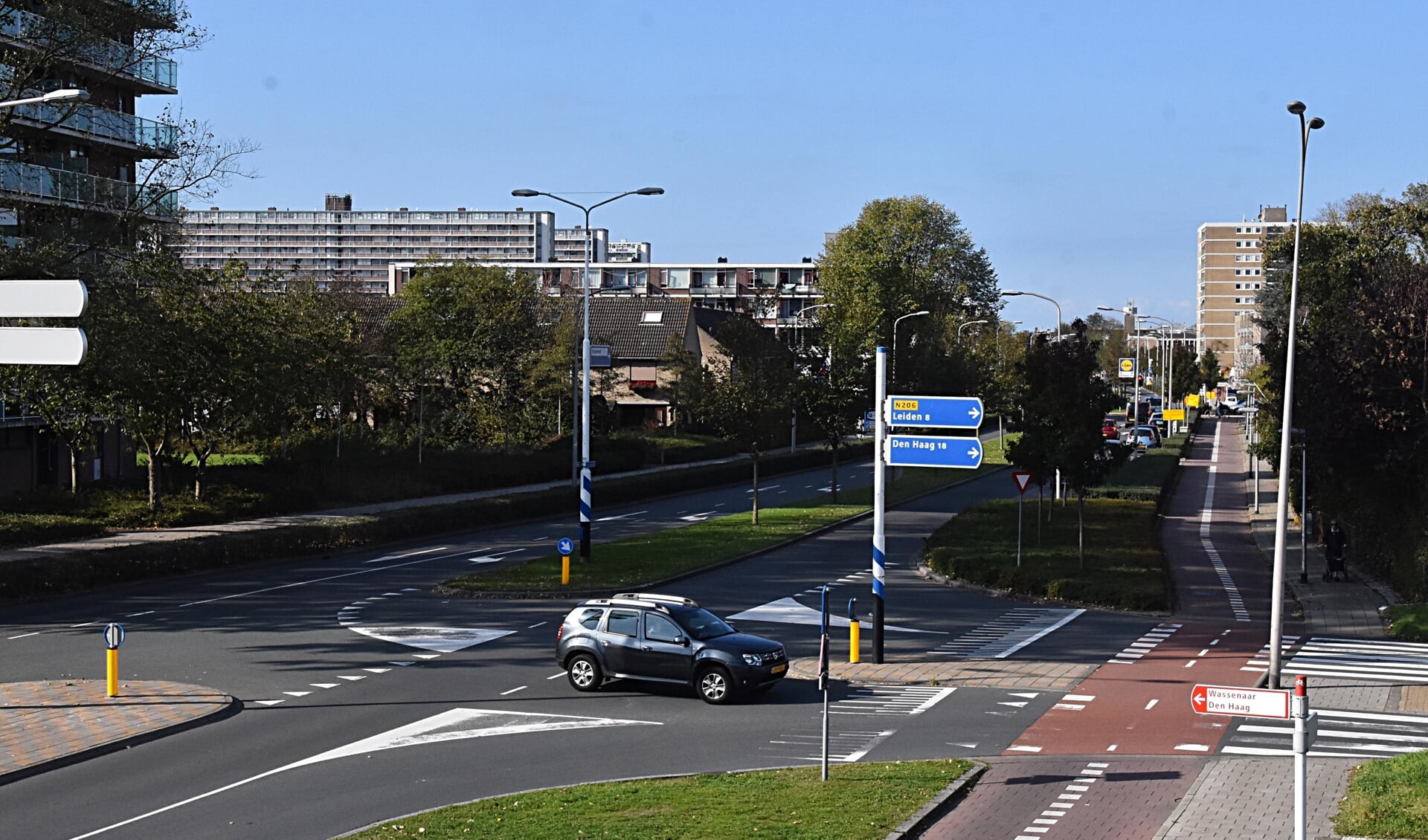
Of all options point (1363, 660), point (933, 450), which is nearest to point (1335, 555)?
point (1363, 660)

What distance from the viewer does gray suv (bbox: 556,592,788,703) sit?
19.4 metres

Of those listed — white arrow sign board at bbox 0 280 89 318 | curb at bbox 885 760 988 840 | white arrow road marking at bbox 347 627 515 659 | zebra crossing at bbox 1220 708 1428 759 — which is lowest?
white arrow road marking at bbox 347 627 515 659

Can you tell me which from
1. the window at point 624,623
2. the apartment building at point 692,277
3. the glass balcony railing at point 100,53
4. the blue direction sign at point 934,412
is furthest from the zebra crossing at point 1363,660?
the apartment building at point 692,277

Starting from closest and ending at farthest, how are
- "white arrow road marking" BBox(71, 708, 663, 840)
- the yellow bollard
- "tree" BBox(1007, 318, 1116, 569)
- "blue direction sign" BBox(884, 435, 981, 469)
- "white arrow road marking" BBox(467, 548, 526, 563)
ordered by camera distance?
"white arrow road marking" BBox(71, 708, 663, 840) < the yellow bollard < "blue direction sign" BBox(884, 435, 981, 469) < "tree" BBox(1007, 318, 1116, 569) < "white arrow road marking" BBox(467, 548, 526, 563)

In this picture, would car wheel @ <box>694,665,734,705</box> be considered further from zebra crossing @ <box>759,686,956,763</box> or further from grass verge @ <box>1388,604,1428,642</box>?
grass verge @ <box>1388,604,1428,642</box>

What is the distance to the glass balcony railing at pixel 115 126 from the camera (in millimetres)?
43344

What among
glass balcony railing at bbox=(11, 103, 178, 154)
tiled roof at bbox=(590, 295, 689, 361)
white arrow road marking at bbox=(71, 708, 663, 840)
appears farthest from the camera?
tiled roof at bbox=(590, 295, 689, 361)

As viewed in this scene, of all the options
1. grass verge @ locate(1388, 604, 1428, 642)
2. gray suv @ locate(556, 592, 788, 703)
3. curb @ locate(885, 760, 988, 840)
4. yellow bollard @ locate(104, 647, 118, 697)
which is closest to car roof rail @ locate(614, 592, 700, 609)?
gray suv @ locate(556, 592, 788, 703)

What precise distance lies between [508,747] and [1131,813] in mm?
7383

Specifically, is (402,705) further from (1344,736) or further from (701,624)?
(1344,736)

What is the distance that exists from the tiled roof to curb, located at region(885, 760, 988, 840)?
70.4 meters

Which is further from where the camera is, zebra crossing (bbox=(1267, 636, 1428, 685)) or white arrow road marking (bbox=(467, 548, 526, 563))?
white arrow road marking (bbox=(467, 548, 526, 563))

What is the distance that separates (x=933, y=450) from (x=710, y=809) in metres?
10.9

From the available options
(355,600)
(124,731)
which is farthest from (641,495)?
(124,731)
